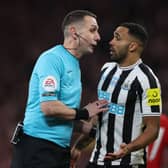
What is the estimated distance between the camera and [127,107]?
4.45 metres

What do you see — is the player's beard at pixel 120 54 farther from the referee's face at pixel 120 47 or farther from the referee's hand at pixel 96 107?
the referee's hand at pixel 96 107

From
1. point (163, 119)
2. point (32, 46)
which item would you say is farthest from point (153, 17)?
point (163, 119)

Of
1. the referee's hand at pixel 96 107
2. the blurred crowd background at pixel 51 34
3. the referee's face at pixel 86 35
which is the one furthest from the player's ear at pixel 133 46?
the blurred crowd background at pixel 51 34

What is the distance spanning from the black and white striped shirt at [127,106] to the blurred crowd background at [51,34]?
4.03 m

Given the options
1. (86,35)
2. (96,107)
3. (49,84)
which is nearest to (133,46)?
(86,35)

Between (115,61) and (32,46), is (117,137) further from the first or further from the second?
(32,46)

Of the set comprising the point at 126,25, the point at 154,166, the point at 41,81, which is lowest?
the point at 154,166

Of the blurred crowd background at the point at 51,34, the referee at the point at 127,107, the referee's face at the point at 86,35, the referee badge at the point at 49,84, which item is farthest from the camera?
the blurred crowd background at the point at 51,34

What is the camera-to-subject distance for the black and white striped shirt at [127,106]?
14.5 feet

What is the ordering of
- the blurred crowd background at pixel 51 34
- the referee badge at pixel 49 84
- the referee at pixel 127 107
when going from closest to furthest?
the referee badge at pixel 49 84
the referee at pixel 127 107
the blurred crowd background at pixel 51 34

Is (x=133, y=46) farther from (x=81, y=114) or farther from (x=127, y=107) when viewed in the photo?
(x=81, y=114)

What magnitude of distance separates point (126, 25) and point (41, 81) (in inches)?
23.3

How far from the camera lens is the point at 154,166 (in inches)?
224

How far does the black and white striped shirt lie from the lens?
14.5 ft
